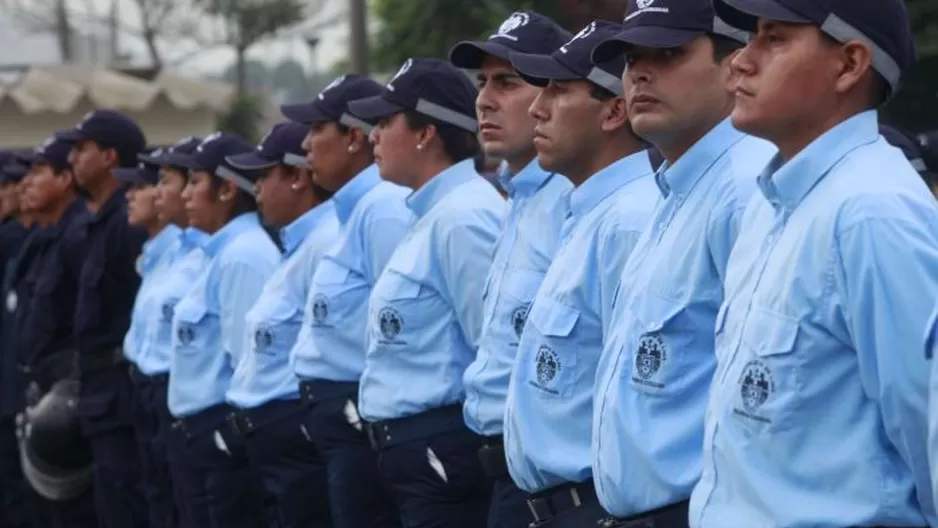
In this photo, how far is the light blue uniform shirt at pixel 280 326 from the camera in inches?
311

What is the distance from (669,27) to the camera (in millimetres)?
4488

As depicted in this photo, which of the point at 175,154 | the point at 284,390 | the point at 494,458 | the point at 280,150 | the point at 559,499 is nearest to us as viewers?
the point at 559,499

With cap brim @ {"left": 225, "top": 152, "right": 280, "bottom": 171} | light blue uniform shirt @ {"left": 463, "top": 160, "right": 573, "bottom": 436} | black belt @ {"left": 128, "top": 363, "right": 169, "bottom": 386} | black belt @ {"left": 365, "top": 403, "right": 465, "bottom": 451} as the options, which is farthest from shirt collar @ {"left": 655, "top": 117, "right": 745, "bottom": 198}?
black belt @ {"left": 128, "top": 363, "right": 169, "bottom": 386}

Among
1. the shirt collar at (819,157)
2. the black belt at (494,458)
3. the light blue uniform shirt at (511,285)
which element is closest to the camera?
the shirt collar at (819,157)

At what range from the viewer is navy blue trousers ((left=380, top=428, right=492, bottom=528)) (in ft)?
21.3

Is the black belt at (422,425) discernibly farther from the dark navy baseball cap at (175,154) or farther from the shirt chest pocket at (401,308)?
the dark navy baseball cap at (175,154)

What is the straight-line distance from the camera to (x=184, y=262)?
949 cm

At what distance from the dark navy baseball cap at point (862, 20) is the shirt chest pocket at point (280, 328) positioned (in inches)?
172

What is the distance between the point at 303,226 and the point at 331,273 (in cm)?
78

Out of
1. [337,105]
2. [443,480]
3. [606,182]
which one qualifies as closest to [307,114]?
[337,105]

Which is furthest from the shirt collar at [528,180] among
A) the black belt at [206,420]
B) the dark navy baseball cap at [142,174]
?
the dark navy baseball cap at [142,174]

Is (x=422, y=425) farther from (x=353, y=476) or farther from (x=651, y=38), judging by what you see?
(x=651, y=38)

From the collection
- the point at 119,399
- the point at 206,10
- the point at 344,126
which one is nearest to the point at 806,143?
the point at 344,126

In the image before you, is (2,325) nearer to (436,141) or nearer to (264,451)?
(264,451)
